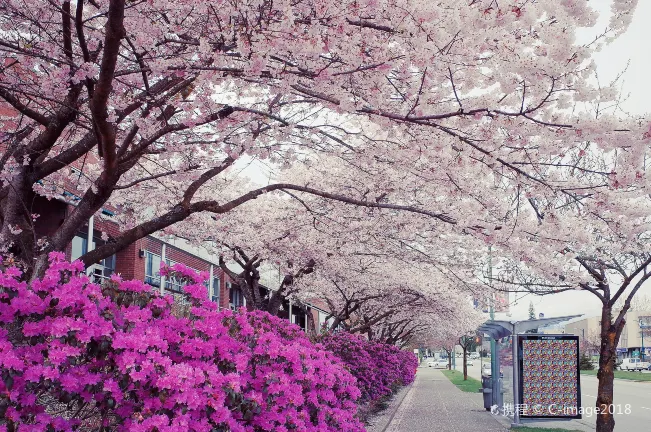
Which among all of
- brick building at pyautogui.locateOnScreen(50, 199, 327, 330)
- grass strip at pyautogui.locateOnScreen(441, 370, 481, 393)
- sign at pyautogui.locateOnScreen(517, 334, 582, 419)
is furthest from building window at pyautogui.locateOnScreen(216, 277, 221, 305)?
sign at pyautogui.locateOnScreen(517, 334, 582, 419)

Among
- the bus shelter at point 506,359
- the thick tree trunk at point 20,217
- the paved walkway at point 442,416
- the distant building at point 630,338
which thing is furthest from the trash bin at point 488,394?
the distant building at point 630,338

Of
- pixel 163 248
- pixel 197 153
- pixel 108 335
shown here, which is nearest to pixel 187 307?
pixel 108 335

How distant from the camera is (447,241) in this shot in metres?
12.6

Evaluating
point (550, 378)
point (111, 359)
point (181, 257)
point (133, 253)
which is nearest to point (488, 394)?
point (550, 378)

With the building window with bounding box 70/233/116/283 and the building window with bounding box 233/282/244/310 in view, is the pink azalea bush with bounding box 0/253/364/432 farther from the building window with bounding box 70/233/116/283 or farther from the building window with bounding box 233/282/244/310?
the building window with bounding box 233/282/244/310

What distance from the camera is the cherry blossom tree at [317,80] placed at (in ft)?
13.8

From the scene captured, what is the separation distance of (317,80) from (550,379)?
35.5 ft

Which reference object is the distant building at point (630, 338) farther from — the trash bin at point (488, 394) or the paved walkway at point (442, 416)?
the trash bin at point (488, 394)

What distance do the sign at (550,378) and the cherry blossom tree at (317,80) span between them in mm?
6749

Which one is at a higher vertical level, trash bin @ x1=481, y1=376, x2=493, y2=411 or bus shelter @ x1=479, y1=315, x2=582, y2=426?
bus shelter @ x1=479, y1=315, x2=582, y2=426

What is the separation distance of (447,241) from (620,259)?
333cm

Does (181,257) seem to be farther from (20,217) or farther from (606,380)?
(20,217)

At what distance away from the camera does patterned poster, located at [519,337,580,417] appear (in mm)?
13016

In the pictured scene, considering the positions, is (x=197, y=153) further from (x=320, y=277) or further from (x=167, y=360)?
(x=320, y=277)
